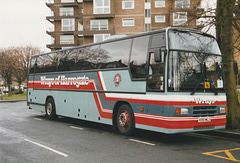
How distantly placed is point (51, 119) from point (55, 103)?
36.3 inches

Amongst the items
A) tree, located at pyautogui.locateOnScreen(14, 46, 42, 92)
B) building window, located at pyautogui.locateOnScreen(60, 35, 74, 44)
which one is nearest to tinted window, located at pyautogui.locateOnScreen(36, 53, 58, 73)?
tree, located at pyautogui.locateOnScreen(14, 46, 42, 92)

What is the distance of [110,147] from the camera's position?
7.85 metres

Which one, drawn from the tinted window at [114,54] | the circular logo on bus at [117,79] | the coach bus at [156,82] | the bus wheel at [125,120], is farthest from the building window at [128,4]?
the bus wheel at [125,120]

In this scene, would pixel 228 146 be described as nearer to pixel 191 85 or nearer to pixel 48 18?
pixel 191 85

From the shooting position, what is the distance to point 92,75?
37.9 ft

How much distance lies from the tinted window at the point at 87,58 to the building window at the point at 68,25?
49018 millimetres

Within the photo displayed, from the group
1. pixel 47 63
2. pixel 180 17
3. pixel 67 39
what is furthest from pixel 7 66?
pixel 180 17

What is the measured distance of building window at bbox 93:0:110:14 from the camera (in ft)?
160

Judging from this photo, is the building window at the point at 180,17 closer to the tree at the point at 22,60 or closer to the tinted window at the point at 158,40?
the tinted window at the point at 158,40

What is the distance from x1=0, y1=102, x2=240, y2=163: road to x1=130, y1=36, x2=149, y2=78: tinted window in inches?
85.0

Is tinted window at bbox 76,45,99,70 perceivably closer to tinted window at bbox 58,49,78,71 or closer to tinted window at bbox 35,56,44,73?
tinted window at bbox 58,49,78,71

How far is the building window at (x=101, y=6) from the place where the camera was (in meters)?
48.6

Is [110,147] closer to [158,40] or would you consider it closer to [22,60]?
[158,40]

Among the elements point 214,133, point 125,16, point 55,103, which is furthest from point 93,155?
point 125,16
